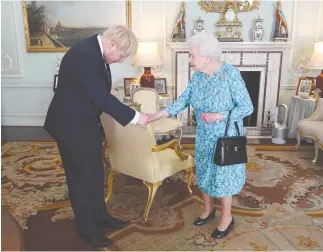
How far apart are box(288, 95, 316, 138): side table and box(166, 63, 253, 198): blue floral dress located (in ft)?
9.20

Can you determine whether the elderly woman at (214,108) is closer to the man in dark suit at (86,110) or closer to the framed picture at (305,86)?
the man in dark suit at (86,110)

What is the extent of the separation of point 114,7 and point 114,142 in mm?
3547

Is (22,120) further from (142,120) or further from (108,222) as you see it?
(142,120)

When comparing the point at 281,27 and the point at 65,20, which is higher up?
the point at 65,20

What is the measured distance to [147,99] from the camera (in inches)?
171

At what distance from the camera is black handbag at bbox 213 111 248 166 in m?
2.19

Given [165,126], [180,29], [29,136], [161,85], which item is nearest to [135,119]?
[165,126]

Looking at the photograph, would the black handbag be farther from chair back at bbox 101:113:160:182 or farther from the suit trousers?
the suit trousers

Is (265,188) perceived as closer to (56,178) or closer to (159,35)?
(56,178)

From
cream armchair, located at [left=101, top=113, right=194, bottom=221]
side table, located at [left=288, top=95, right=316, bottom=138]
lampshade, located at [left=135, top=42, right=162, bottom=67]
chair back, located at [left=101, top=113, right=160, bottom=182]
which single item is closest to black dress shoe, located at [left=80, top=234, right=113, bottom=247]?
cream armchair, located at [left=101, top=113, right=194, bottom=221]

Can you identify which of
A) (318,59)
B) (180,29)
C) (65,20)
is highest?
(65,20)

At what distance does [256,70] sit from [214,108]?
3369 millimetres

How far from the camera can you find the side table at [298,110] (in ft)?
15.3

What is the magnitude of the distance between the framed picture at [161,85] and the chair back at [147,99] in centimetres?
110
